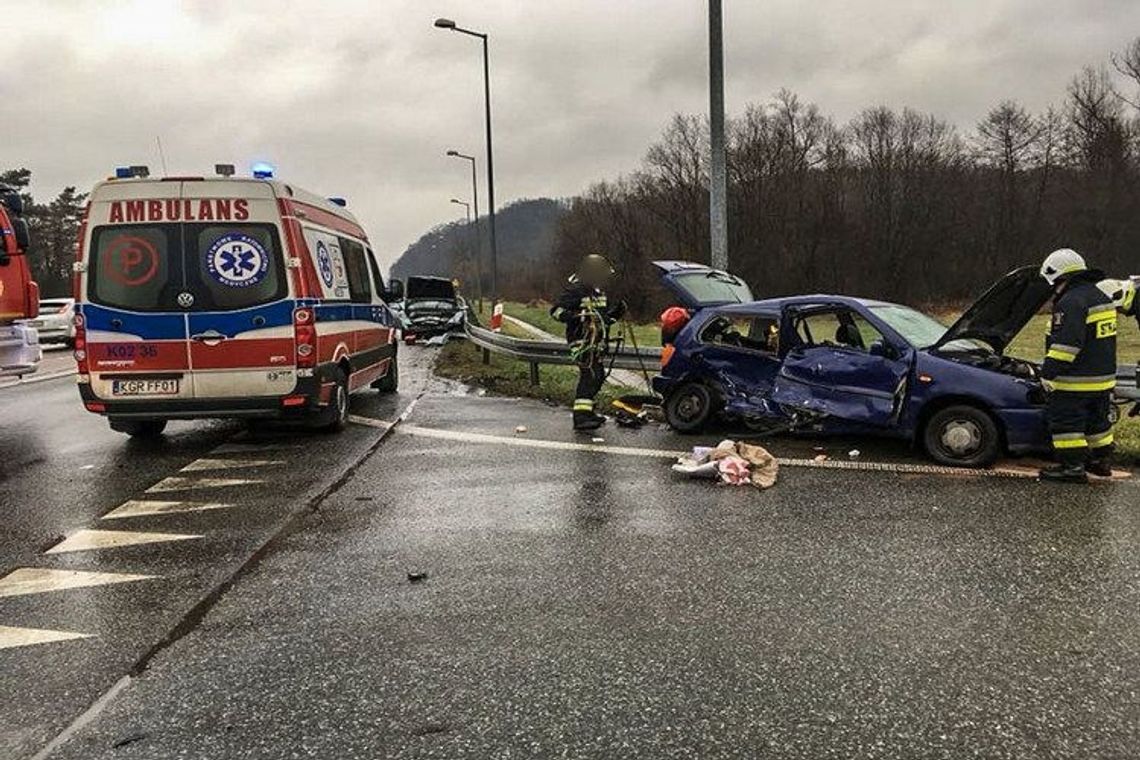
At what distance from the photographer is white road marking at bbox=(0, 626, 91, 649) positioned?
3.79 metres

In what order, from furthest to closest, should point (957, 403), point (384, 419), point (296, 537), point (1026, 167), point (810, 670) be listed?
point (1026, 167), point (384, 419), point (957, 403), point (296, 537), point (810, 670)

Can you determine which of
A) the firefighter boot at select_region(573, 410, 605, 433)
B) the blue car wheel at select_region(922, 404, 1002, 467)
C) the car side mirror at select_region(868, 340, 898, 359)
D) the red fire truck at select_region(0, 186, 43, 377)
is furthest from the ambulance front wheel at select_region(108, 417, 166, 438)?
the blue car wheel at select_region(922, 404, 1002, 467)

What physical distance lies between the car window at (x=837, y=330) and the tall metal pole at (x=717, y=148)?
2.66m

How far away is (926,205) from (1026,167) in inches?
252

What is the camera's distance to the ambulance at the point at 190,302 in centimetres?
799

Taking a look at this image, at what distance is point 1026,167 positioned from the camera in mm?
57469

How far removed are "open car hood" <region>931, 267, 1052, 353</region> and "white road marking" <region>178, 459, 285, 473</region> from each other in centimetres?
575

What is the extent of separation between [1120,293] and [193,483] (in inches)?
281

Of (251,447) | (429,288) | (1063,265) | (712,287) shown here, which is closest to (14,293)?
(251,447)

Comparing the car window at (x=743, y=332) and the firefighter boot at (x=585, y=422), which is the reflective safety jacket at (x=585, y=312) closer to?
the firefighter boot at (x=585, y=422)

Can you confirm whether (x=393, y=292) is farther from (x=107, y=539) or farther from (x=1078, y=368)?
(x=1078, y=368)

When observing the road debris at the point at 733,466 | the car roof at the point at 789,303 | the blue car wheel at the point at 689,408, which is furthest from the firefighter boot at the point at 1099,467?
the blue car wheel at the point at 689,408

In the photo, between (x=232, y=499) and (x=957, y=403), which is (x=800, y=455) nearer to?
(x=957, y=403)

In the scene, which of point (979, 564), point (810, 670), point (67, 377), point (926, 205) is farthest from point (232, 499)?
point (926, 205)
